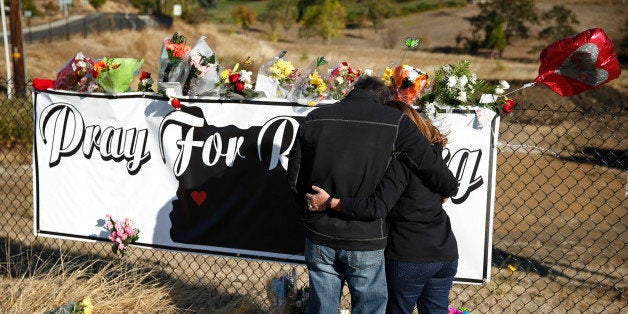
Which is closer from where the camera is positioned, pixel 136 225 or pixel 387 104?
pixel 387 104

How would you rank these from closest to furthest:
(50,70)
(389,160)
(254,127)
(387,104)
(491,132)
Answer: (389,160), (387,104), (491,132), (254,127), (50,70)

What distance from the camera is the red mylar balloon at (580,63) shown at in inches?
155

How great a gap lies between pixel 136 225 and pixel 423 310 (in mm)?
2300

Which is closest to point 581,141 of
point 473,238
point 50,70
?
point 473,238

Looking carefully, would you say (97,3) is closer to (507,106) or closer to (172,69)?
(172,69)

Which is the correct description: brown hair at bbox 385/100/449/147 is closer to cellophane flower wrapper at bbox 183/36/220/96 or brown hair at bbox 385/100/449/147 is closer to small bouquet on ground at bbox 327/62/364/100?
small bouquet on ground at bbox 327/62/364/100

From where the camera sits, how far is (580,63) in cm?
402

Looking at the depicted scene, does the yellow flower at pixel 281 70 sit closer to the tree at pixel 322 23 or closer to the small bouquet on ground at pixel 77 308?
the small bouquet on ground at pixel 77 308

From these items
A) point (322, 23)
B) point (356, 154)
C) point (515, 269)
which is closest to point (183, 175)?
point (356, 154)

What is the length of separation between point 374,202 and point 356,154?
0.83 feet

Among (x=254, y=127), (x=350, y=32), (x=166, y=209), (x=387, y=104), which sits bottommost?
(x=350, y=32)

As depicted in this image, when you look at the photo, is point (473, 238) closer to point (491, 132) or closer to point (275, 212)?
point (491, 132)

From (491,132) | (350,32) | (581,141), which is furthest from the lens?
(350,32)

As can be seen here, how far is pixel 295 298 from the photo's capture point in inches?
171
